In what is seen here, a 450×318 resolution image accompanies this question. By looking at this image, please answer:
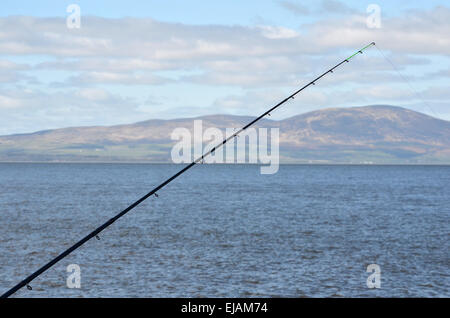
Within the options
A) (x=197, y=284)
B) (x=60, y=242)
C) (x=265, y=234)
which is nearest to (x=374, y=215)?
(x=265, y=234)

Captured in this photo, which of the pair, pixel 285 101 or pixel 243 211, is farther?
pixel 243 211

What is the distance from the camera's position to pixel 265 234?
36.4m

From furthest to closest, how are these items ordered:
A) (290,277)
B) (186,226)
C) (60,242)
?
(186,226) → (60,242) → (290,277)

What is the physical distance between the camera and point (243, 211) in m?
54.6
